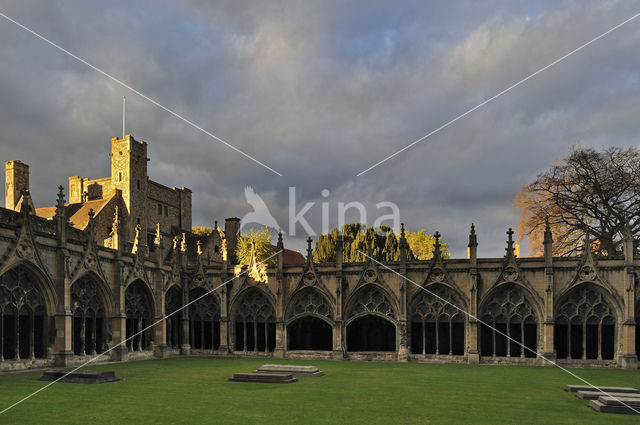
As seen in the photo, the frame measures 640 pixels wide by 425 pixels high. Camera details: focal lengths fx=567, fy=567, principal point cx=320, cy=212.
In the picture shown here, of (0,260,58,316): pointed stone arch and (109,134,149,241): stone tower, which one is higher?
(109,134,149,241): stone tower

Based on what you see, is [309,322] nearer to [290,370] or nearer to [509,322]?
[509,322]

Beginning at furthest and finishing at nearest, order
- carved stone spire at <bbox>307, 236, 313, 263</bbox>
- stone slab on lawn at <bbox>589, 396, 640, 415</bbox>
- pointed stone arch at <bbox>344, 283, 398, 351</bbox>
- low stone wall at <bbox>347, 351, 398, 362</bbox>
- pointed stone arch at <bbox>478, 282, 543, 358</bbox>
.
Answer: carved stone spire at <bbox>307, 236, 313, 263</bbox> → pointed stone arch at <bbox>344, 283, 398, 351</bbox> → low stone wall at <bbox>347, 351, 398, 362</bbox> → pointed stone arch at <bbox>478, 282, 543, 358</bbox> → stone slab on lawn at <bbox>589, 396, 640, 415</bbox>

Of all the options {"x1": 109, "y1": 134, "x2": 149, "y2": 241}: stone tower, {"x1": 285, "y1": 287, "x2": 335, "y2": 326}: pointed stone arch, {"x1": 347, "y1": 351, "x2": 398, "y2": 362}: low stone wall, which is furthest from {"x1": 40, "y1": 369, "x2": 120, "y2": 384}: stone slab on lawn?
A: {"x1": 109, "y1": 134, "x2": 149, "y2": 241}: stone tower

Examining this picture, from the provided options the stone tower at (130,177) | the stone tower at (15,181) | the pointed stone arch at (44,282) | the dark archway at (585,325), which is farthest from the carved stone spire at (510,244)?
the stone tower at (15,181)

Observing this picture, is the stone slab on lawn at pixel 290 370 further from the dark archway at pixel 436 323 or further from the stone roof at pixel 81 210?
the stone roof at pixel 81 210

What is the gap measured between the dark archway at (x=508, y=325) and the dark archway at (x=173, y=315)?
18.5 meters

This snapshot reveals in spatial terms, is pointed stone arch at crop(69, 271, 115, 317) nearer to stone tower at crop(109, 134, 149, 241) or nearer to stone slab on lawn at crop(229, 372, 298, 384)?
stone slab on lawn at crop(229, 372, 298, 384)

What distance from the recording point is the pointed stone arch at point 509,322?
30406mm

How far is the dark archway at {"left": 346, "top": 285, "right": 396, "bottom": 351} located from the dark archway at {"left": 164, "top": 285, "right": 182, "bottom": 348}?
11.0 meters

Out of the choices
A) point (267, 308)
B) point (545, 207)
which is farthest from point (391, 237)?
point (267, 308)

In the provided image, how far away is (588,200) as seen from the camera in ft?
132

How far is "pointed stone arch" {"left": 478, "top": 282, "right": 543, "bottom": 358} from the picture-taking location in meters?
30.4

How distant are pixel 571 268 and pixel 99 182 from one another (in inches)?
1645

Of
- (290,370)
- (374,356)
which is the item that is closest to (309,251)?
(374,356)
